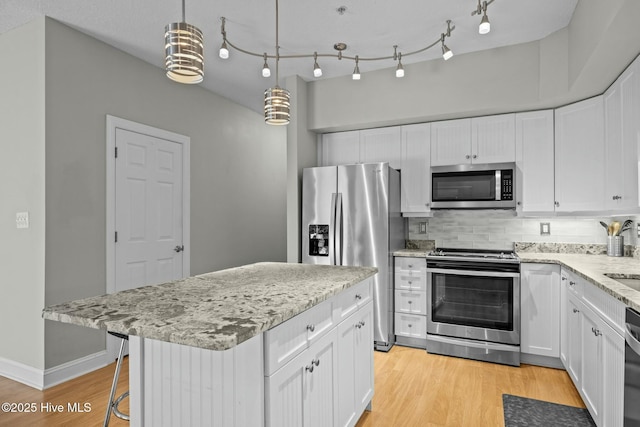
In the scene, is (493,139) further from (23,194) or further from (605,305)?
(23,194)

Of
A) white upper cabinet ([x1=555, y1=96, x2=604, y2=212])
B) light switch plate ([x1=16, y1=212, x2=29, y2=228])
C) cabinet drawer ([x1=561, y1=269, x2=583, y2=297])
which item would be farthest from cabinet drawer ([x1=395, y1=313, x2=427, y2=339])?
light switch plate ([x1=16, y1=212, x2=29, y2=228])

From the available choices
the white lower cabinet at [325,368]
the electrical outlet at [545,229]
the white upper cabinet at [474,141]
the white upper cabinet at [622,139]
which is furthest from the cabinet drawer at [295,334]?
the electrical outlet at [545,229]

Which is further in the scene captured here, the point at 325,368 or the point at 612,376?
the point at 612,376

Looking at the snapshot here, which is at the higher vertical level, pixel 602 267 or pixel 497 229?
pixel 497 229

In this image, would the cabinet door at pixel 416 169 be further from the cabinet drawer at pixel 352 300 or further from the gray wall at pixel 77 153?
the gray wall at pixel 77 153

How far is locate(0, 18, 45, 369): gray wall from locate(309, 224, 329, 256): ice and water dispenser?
2.27 m

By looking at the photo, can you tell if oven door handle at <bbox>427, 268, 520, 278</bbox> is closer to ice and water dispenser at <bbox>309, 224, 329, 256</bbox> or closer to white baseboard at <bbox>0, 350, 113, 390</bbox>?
ice and water dispenser at <bbox>309, 224, 329, 256</bbox>

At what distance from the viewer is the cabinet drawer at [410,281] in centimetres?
362

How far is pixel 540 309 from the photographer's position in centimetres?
317

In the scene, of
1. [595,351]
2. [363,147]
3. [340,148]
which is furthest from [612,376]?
[340,148]

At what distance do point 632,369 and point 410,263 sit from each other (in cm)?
211

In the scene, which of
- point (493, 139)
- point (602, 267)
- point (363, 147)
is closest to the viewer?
point (602, 267)

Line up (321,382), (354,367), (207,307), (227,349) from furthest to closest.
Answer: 1. (354,367)
2. (321,382)
3. (207,307)
4. (227,349)

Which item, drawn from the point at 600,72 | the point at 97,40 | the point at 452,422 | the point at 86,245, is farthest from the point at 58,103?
the point at 600,72
